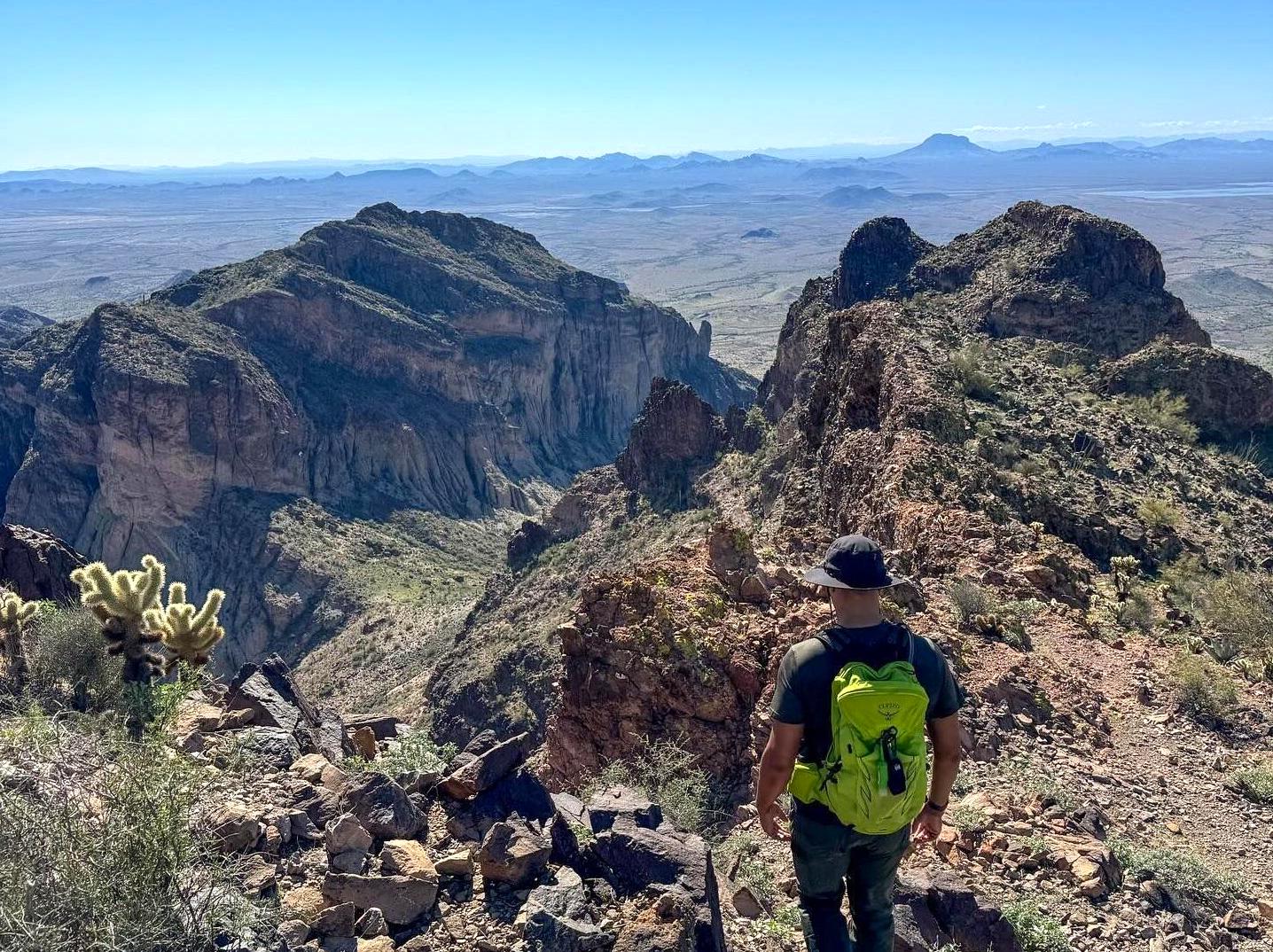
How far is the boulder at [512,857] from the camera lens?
6254mm

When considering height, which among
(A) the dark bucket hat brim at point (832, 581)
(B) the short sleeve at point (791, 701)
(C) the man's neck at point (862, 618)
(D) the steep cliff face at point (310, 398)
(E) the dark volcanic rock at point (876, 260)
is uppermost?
(E) the dark volcanic rock at point (876, 260)

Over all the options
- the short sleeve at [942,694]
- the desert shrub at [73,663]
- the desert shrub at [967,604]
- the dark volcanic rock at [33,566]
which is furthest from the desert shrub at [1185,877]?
the dark volcanic rock at [33,566]

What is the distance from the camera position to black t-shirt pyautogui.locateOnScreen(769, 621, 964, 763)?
16.0 feet

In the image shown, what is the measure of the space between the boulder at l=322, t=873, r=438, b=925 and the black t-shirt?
2734 mm

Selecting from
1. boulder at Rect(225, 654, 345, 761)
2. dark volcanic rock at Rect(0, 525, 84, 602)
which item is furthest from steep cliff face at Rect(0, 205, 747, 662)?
boulder at Rect(225, 654, 345, 761)

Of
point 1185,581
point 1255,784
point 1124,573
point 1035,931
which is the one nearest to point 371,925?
point 1035,931

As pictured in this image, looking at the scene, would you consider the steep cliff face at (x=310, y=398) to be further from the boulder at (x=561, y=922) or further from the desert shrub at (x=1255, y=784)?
the desert shrub at (x=1255, y=784)

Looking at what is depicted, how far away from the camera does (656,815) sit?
291 inches

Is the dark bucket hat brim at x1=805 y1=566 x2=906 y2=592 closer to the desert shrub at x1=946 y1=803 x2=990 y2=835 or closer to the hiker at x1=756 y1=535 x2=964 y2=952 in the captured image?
the hiker at x1=756 y1=535 x2=964 y2=952

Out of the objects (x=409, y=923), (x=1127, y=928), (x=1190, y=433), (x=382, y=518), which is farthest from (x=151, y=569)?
(x=382, y=518)

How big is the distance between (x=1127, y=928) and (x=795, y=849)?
3180mm

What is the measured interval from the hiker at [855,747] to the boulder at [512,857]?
1.85 metres

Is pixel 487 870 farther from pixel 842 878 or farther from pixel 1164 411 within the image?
pixel 1164 411

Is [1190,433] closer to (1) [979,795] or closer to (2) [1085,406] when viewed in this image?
(2) [1085,406]
